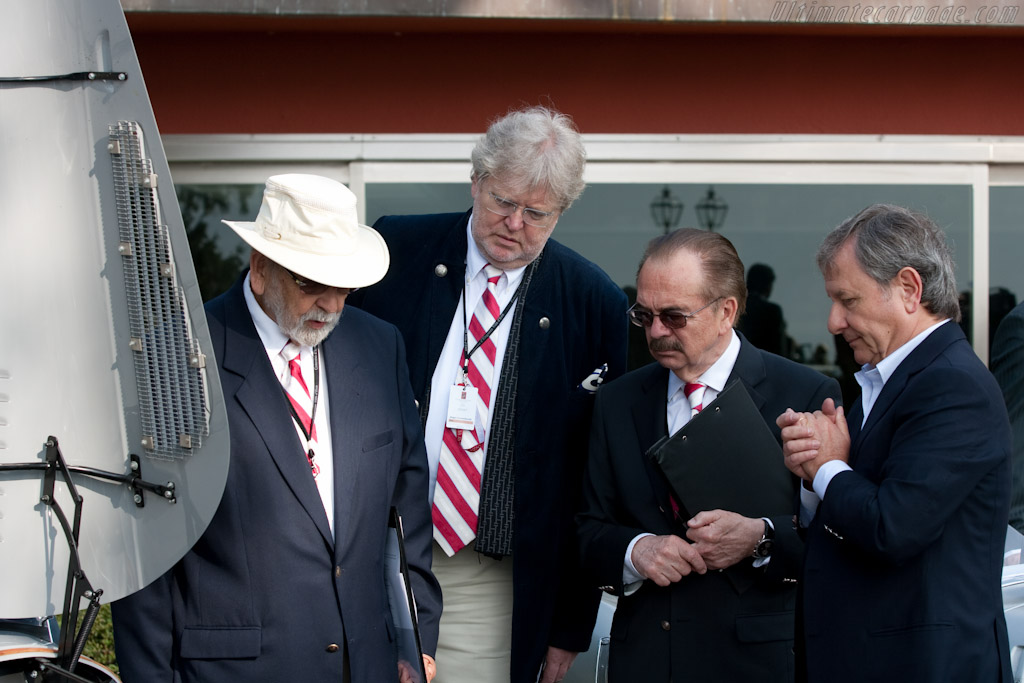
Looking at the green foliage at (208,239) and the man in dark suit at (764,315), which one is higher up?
the green foliage at (208,239)

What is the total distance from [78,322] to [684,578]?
1581 millimetres

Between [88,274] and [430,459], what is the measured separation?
1197 millimetres

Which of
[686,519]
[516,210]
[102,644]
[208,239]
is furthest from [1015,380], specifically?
[102,644]

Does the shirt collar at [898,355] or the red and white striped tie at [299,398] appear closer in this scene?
the shirt collar at [898,355]

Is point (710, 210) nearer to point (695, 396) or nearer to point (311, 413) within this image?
point (695, 396)

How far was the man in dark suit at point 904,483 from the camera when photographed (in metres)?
2.28

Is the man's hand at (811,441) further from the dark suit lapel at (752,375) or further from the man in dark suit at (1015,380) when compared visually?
the man in dark suit at (1015,380)

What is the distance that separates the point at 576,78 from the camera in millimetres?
5547

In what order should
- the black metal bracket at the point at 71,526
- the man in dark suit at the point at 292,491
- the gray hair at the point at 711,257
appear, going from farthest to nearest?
the gray hair at the point at 711,257
the man in dark suit at the point at 292,491
the black metal bracket at the point at 71,526

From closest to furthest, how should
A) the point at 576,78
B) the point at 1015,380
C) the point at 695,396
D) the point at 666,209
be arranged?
the point at 695,396 < the point at 1015,380 < the point at 576,78 < the point at 666,209

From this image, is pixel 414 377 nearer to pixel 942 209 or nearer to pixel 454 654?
pixel 454 654

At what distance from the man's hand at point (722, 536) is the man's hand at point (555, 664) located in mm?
720

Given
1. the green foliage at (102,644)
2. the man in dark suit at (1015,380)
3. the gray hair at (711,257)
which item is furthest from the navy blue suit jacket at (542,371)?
the green foliage at (102,644)

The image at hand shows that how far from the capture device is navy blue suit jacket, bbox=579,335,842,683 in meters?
2.73
